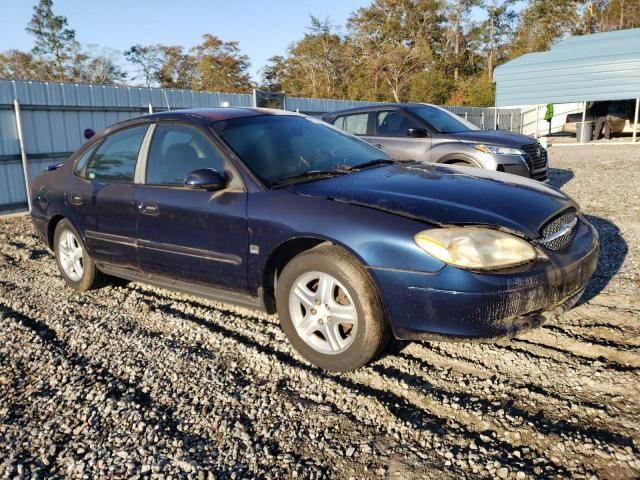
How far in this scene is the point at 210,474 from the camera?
2250 mm

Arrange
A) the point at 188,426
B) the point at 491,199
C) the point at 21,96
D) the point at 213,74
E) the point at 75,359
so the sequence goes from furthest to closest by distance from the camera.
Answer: the point at 213,74, the point at 21,96, the point at 75,359, the point at 491,199, the point at 188,426

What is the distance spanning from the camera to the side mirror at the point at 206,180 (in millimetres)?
3459

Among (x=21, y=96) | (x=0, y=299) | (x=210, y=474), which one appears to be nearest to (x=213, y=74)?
(x=21, y=96)

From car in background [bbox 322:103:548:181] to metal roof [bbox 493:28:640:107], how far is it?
20045 mm

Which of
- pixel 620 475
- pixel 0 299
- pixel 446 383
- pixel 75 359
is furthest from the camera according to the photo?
pixel 0 299

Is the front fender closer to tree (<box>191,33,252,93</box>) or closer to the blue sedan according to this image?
the blue sedan

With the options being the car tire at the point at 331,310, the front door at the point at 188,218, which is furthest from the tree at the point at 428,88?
the car tire at the point at 331,310

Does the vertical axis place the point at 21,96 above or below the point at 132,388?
above

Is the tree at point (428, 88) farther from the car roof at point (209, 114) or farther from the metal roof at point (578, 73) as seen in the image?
the car roof at point (209, 114)

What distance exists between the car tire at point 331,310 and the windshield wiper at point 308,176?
0.59m

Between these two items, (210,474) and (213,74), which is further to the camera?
(213,74)

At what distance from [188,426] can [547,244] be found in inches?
84.6

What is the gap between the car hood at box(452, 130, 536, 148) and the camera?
776 centimetres

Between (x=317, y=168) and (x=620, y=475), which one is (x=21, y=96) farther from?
(x=620, y=475)
